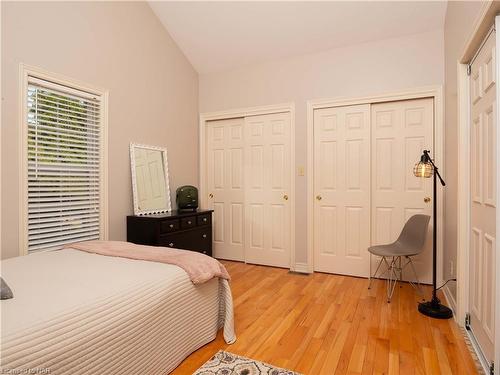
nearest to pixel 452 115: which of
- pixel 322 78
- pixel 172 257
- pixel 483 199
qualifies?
pixel 483 199

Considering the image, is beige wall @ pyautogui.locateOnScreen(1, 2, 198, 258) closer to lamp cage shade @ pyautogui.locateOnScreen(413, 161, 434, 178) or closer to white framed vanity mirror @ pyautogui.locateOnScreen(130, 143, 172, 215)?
white framed vanity mirror @ pyautogui.locateOnScreen(130, 143, 172, 215)

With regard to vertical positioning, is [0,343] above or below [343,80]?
below

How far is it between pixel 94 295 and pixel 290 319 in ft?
5.25

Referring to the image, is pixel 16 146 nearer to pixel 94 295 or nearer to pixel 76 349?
pixel 94 295

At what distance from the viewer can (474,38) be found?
1929 mm

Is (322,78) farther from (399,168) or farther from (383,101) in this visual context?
(399,168)

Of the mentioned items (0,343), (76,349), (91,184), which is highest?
(91,184)

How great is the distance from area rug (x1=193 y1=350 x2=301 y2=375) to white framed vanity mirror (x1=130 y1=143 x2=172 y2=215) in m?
1.97

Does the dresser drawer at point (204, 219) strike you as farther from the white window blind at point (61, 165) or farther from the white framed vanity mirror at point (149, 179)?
the white window blind at point (61, 165)

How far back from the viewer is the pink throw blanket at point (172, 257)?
6.21ft

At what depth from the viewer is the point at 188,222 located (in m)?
3.49

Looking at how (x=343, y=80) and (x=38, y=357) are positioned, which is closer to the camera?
(x=38, y=357)

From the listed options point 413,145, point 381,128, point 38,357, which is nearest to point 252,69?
point 381,128

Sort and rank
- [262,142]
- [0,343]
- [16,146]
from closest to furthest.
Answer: [0,343], [16,146], [262,142]
